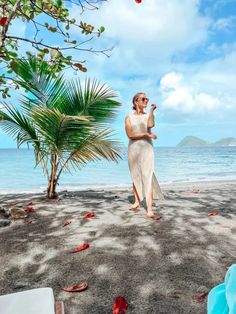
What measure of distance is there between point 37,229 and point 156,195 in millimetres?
2830

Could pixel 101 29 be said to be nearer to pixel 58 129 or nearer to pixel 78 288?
pixel 58 129

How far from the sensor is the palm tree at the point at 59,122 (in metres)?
6.61

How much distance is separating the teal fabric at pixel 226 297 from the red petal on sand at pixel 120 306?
1.40 meters

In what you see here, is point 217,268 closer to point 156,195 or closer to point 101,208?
point 101,208

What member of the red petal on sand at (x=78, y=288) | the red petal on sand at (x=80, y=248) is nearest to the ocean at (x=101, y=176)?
the red petal on sand at (x=80, y=248)

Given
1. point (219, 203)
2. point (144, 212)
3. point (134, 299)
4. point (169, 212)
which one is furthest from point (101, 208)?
point (134, 299)

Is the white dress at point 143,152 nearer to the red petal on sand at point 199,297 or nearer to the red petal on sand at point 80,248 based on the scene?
the red petal on sand at point 80,248

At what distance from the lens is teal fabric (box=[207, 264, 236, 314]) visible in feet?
3.94

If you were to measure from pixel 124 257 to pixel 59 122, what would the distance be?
3470 mm

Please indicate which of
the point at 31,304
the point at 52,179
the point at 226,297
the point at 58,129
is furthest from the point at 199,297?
the point at 52,179

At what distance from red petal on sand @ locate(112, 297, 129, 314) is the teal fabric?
1.40 m

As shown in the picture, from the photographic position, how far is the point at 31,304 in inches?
55.0

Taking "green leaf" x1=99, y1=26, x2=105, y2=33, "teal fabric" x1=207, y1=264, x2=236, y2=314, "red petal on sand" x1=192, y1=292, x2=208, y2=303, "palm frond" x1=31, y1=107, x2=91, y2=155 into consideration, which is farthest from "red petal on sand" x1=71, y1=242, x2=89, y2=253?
"green leaf" x1=99, y1=26, x2=105, y2=33

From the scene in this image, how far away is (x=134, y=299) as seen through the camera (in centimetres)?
280
